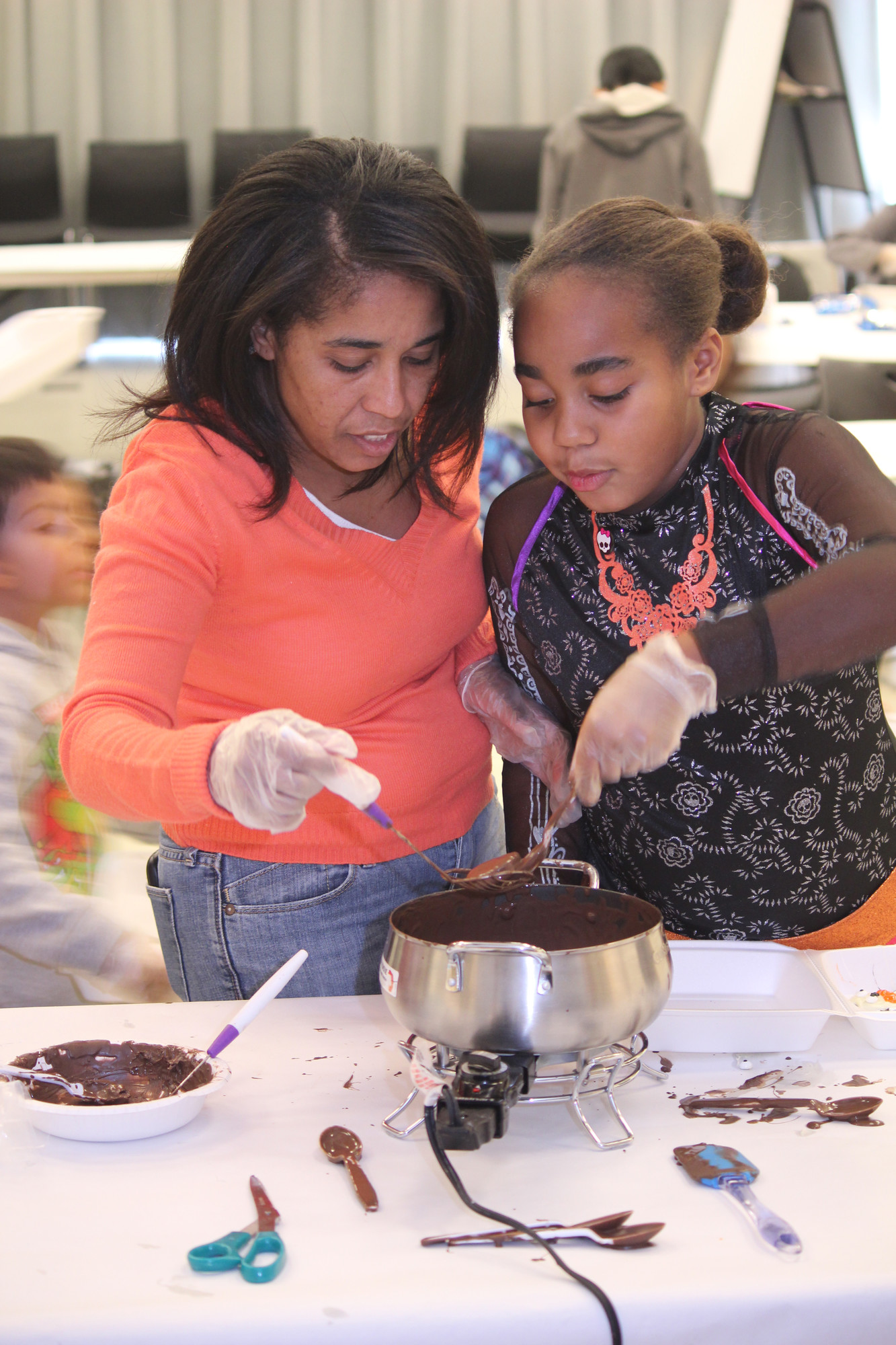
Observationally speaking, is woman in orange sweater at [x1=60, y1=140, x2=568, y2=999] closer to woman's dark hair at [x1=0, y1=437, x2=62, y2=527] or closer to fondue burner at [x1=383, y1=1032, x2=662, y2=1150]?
fondue burner at [x1=383, y1=1032, x2=662, y2=1150]

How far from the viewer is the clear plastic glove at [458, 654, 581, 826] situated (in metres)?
1.37

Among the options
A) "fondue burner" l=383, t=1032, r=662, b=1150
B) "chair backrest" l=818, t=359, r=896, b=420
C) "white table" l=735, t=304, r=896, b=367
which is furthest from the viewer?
"chair backrest" l=818, t=359, r=896, b=420

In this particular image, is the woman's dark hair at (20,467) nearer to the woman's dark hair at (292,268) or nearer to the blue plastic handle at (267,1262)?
the woman's dark hair at (292,268)

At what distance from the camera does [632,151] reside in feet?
15.8

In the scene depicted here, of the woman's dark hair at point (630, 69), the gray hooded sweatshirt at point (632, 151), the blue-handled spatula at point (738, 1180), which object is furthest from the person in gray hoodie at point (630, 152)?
the blue-handled spatula at point (738, 1180)

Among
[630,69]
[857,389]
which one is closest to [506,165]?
[630,69]

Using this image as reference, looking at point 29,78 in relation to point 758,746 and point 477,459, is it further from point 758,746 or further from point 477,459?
point 758,746

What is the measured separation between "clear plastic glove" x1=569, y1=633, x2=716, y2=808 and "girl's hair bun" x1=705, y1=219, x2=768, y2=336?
491 mm

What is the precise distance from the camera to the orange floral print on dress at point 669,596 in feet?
4.20

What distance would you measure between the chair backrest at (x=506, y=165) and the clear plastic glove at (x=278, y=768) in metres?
5.27

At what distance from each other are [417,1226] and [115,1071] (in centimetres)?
33

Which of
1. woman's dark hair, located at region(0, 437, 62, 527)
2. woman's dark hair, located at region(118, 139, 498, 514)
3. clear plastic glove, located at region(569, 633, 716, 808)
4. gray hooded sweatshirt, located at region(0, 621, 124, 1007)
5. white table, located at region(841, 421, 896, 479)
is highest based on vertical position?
woman's dark hair, located at region(118, 139, 498, 514)

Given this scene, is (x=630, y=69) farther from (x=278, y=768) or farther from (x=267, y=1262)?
(x=267, y=1262)

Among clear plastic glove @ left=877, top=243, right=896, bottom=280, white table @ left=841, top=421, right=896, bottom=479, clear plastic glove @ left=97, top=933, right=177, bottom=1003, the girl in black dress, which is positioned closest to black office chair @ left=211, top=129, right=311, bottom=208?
clear plastic glove @ left=877, top=243, right=896, bottom=280
